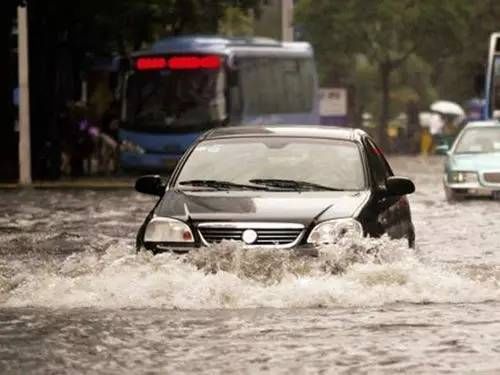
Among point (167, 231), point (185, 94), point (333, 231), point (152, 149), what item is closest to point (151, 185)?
point (167, 231)

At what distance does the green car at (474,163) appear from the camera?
3175 cm

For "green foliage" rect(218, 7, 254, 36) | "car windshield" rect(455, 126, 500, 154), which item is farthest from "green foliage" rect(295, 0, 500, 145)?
"car windshield" rect(455, 126, 500, 154)

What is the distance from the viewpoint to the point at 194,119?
136 ft

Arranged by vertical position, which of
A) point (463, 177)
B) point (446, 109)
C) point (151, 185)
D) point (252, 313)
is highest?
point (151, 185)

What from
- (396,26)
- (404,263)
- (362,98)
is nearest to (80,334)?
(404,263)

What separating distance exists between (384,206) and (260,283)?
1.52m

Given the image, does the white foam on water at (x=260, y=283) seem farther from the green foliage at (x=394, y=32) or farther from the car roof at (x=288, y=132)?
the green foliage at (x=394, y=32)

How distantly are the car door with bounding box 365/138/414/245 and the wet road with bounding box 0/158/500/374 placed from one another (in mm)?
313

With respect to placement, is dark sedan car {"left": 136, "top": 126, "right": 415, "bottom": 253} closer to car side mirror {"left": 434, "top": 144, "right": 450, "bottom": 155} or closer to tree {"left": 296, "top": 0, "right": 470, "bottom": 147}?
car side mirror {"left": 434, "top": 144, "right": 450, "bottom": 155}

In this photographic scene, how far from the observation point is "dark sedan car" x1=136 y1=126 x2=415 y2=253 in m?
13.8

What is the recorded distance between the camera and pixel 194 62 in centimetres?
4184

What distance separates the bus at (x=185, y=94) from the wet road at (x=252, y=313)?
74.6 ft

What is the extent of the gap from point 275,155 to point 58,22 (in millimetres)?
23237

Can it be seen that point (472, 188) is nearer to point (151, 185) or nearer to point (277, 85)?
point (277, 85)
